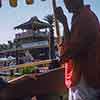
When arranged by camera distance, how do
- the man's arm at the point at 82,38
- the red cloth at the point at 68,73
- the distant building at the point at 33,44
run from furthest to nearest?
1. the distant building at the point at 33,44
2. the red cloth at the point at 68,73
3. the man's arm at the point at 82,38

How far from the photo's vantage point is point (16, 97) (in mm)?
2877

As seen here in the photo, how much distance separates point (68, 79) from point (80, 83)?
0.10 meters

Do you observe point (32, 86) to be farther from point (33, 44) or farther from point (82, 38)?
point (33, 44)

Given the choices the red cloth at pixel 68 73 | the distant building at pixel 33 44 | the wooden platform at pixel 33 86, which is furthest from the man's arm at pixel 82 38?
the distant building at pixel 33 44

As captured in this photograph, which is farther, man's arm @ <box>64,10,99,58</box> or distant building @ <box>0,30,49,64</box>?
distant building @ <box>0,30,49,64</box>

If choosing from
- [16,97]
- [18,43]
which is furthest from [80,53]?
[18,43]

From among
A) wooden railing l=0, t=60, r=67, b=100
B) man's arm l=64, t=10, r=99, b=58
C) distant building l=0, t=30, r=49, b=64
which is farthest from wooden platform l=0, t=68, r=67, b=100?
distant building l=0, t=30, r=49, b=64

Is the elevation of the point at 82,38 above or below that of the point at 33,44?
above

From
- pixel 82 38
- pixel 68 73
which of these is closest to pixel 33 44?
pixel 68 73

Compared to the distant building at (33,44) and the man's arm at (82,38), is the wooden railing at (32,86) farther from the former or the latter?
the distant building at (33,44)

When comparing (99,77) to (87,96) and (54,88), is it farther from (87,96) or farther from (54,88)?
(54,88)

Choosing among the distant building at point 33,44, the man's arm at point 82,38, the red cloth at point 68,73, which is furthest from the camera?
the distant building at point 33,44

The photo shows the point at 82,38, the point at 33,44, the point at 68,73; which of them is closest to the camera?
the point at 82,38

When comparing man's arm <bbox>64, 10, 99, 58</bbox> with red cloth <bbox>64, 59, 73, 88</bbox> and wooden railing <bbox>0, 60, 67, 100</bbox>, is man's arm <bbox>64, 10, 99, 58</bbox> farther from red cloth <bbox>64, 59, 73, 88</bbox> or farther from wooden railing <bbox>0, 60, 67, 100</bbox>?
wooden railing <bbox>0, 60, 67, 100</bbox>
